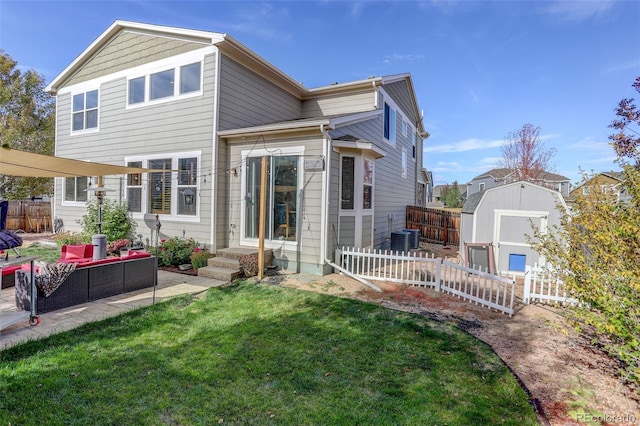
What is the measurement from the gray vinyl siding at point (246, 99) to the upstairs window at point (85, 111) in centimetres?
603

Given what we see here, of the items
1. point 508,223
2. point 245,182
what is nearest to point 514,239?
point 508,223

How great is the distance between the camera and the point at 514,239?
8062 mm

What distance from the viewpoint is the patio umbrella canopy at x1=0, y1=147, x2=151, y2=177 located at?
478cm

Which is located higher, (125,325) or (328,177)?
(328,177)

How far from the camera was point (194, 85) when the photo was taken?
890cm

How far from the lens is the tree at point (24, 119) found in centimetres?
1638

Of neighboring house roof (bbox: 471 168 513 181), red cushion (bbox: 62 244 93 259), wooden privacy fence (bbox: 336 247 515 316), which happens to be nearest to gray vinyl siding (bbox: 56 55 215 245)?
red cushion (bbox: 62 244 93 259)

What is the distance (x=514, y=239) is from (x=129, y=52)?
12982 millimetres

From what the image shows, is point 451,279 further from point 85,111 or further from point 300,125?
point 85,111

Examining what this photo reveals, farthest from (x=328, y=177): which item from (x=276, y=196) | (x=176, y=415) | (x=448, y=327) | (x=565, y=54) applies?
(x=565, y=54)

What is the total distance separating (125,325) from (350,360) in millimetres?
3319

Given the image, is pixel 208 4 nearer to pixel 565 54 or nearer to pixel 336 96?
pixel 336 96

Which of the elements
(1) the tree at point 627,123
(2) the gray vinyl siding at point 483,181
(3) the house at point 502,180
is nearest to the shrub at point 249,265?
(1) the tree at point 627,123

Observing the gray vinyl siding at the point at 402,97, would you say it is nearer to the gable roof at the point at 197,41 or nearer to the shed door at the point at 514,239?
the gable roof at the point at 197,41
